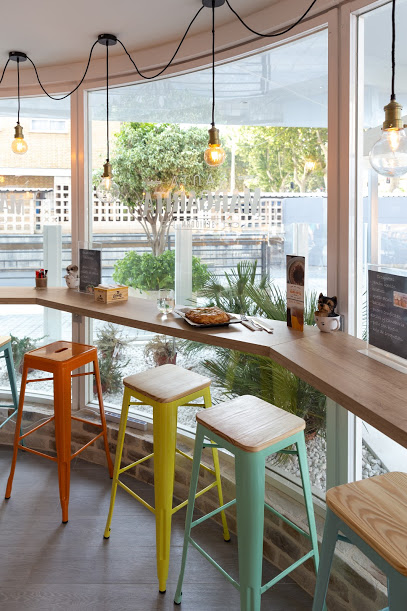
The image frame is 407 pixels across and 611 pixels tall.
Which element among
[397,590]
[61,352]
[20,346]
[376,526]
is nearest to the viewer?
[397,590]

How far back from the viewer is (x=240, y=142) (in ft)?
9.20

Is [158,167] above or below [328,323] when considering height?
above

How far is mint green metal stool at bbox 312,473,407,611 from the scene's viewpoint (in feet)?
3.37

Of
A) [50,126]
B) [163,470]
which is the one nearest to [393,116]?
[163,470]

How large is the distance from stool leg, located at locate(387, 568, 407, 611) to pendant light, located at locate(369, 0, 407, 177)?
3.80 ft

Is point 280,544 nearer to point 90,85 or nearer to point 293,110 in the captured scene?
point 293,110

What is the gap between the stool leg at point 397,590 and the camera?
100cm

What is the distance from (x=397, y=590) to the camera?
102 cm

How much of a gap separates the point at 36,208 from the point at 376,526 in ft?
10.5

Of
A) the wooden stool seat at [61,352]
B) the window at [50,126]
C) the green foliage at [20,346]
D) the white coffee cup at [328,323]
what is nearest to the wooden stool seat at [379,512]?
the white coffee cup at [328,323]

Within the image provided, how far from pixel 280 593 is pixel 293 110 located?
2.13 meters

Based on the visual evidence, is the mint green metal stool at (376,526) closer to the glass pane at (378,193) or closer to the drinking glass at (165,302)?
the glass pane at (378,193)

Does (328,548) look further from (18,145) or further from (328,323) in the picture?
(18,145)

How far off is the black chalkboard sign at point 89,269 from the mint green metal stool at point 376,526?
214cm
